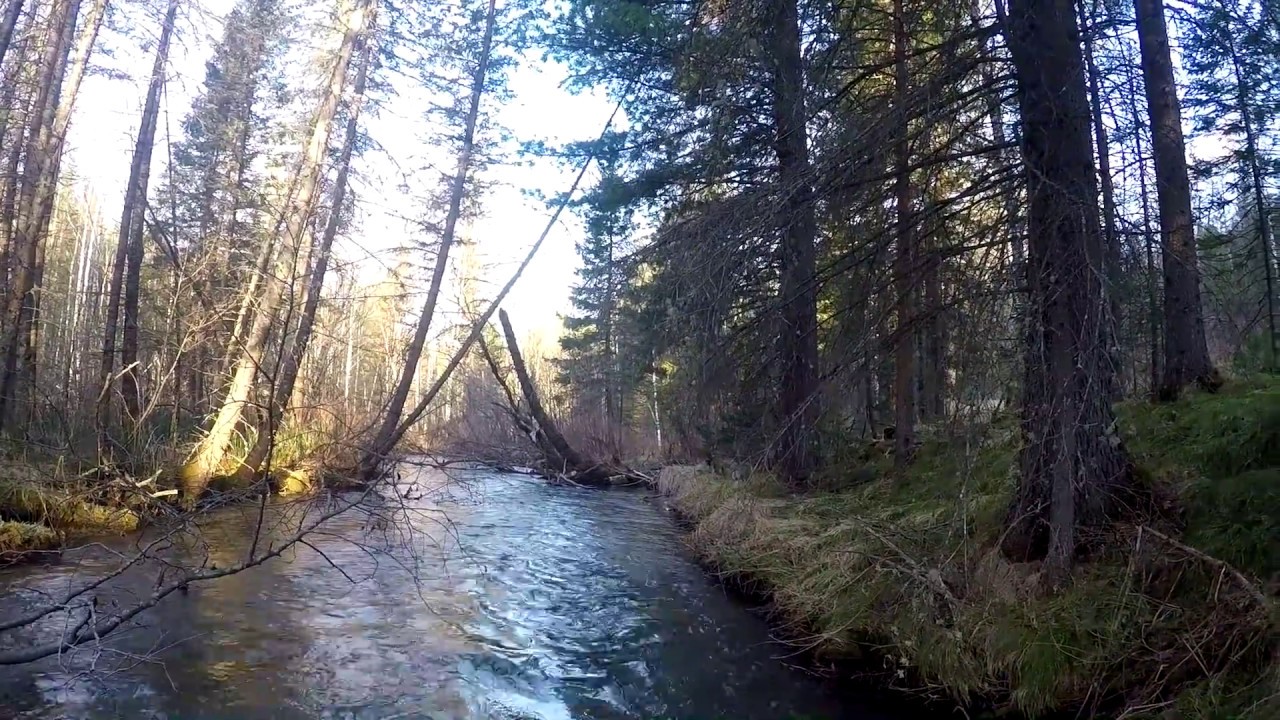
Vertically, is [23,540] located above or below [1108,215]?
below

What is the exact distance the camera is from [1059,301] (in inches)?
206

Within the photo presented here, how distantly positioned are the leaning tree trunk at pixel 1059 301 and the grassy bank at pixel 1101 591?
0.34m

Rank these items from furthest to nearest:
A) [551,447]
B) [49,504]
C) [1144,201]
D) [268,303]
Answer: [551,447], [268,303], [49,504], [1144,201]

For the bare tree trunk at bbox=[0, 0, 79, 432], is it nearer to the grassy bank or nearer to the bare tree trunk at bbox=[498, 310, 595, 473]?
the bare tree trunk at bbox=[498, 310, 595, 473]

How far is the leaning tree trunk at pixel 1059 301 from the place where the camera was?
505cm

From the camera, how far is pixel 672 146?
11516 millimetres

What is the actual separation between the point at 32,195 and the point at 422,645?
1138 cm

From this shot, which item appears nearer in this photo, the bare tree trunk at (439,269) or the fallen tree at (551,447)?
the bare tree trunk at (439,269)

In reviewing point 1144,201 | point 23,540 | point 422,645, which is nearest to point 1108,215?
point 1144,201

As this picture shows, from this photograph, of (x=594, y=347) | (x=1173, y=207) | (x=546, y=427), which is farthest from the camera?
(x=594, y=347)

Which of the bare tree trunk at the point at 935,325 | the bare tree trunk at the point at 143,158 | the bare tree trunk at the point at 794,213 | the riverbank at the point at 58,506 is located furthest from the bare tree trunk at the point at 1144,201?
the bare tree trunk at the point at 143,158

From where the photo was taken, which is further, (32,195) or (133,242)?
(133,242)

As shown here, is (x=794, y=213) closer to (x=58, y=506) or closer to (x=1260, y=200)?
(x=58, y=506)

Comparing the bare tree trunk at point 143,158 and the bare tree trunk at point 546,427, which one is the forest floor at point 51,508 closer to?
the bare tree trunk at point 143,158
